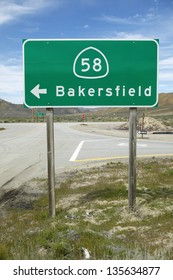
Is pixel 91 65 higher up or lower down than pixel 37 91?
higher up

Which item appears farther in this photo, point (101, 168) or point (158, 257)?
point (101, 168)

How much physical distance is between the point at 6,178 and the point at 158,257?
315 inches

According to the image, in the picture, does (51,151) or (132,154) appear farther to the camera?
(132,154)

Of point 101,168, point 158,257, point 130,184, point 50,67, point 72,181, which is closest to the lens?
point 158,257

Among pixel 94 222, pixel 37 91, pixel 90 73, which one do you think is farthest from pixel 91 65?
pixel 94 222

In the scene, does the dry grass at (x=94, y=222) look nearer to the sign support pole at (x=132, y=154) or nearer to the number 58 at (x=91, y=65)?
the sign support pole at (x=132, y=154)

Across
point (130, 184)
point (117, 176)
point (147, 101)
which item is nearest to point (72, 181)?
point (117, 176)

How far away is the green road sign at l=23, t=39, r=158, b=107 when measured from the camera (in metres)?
6.20

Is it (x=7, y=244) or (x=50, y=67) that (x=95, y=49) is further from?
(x=7, y=244)

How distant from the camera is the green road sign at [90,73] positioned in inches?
244

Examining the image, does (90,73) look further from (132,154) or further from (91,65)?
(132,154)

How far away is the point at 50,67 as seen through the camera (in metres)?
6.24

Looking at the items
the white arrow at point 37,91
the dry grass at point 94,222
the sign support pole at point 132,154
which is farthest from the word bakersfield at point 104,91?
the dry grass at point 94,222

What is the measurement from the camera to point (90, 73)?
6.33m
